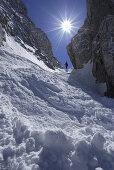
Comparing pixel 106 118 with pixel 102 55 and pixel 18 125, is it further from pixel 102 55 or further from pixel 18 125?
pixel 102 55

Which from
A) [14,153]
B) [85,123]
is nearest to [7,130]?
[14,153]

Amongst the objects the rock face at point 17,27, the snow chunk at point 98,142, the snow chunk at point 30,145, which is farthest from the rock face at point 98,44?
the snow chunk at point 30,145

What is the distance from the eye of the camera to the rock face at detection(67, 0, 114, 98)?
1092cm

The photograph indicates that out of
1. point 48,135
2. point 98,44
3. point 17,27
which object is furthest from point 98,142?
point 17,27

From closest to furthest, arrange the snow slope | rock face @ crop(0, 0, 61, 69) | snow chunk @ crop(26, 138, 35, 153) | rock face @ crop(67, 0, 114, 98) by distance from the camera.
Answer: the snow slope → snow chunk @ crop(26, 138, 35, 153) → rock face @ crop(67, 0, 114, 98) → rock face @ crop(0, 0, 61, 69)

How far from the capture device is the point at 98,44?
41.3ft

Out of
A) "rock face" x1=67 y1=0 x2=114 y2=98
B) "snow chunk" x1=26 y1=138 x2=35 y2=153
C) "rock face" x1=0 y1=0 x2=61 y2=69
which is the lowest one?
"snow chunk" x1=26 y1=138 x2=35 y2=153

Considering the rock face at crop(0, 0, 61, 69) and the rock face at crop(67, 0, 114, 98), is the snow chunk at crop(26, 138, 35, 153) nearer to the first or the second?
the rock face at crop(67, 0, 114, 98)

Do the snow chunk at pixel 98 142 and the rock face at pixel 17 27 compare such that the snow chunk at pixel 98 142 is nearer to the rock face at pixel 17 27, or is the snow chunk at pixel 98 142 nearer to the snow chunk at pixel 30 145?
the snow chunk at pixel 30 145

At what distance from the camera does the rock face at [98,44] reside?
10.9m

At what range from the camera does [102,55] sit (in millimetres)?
11484

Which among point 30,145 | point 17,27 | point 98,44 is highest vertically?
point 17,27

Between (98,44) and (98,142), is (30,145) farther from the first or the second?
(98,44)

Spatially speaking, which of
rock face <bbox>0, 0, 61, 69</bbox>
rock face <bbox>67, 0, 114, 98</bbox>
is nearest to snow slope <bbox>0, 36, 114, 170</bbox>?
rock face <bbox>67, 0, 114, 98</bbox>
